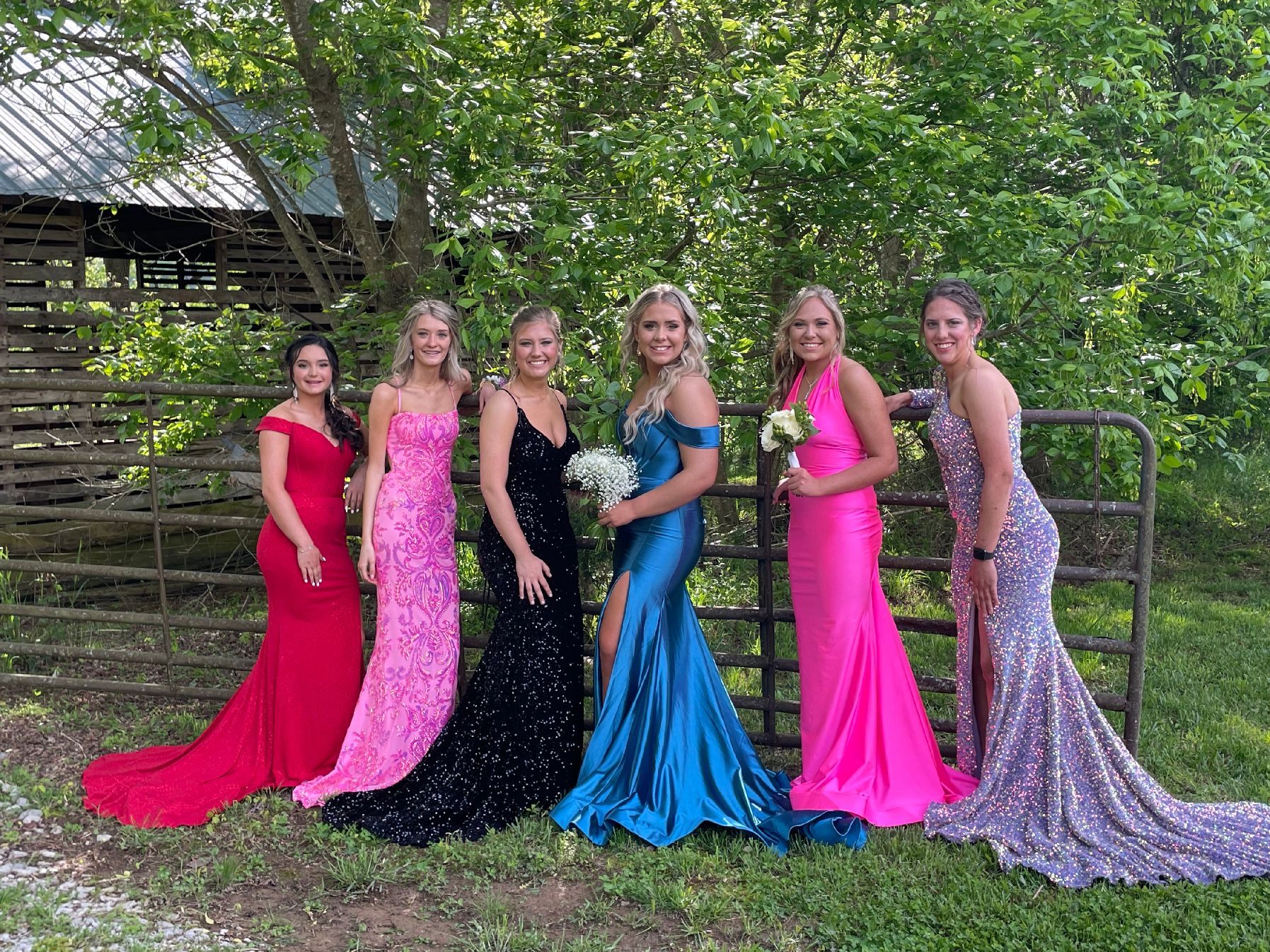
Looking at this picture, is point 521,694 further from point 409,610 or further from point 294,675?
point 294,675

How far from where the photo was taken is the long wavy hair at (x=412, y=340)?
4.75m

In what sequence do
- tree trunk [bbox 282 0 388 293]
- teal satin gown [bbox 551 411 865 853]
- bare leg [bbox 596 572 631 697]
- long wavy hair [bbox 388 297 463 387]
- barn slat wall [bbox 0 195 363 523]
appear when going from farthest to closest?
1. barn slat wall [bbox 0 195 363 523]
2. tree trunk [bbox 282 0 388 293]
3. long wavy hair [bbox 388 297 463 387]
4. bare leg [bbox 596 572 631 697]
5. teal satin gown [bbox 551 411 865 853]

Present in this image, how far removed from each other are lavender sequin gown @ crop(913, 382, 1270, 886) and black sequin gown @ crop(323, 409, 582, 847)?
1.57 m

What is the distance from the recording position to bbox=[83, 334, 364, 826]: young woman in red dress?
488 centimetres

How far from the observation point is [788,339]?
4.58 m

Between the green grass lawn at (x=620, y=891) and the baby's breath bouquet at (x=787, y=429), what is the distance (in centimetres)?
155

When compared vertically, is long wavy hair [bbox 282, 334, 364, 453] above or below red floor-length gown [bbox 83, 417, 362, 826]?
above

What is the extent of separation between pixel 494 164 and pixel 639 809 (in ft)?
10.8

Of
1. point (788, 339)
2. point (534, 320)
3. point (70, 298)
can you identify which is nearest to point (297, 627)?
point (534, 320)

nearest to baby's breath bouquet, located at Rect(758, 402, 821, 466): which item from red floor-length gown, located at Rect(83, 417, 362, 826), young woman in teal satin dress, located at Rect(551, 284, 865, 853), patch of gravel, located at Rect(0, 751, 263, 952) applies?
young woman in teal satin dress, located at Rect(551, 284, 865, 853)

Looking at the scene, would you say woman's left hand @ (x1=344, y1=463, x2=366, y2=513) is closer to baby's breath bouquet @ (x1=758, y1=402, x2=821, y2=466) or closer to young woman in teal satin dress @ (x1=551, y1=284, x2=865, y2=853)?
Result: young woman in teal satin dress @ (x1=551, y1=284, x2=865, y2=853)

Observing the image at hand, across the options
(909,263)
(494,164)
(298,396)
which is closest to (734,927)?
(298,396)

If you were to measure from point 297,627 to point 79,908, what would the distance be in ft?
4.88

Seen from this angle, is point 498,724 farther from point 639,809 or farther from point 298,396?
point 298,396
